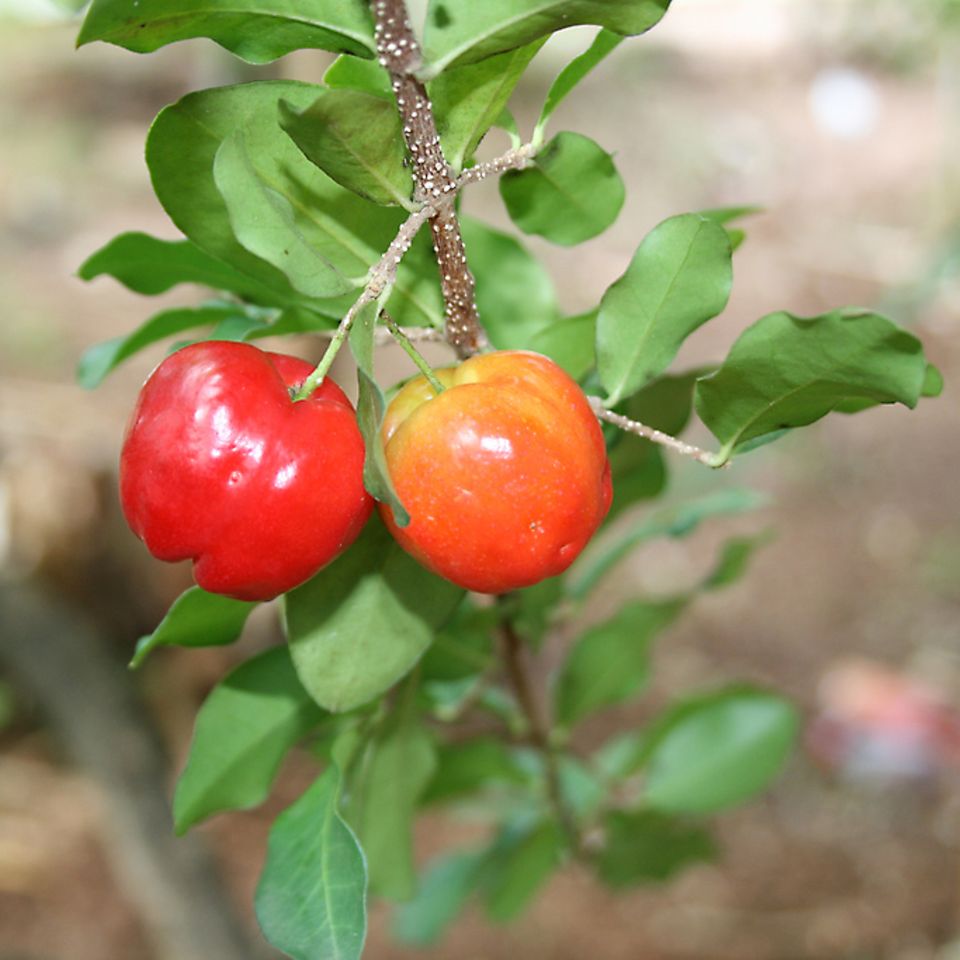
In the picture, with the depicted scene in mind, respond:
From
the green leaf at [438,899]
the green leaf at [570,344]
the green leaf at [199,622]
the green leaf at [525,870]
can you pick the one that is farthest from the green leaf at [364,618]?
the green leaf at [438,899]

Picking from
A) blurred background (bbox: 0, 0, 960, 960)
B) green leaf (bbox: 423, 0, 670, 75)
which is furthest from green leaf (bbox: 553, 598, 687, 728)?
green leaf (bbox: 423, 0, 670, 75)

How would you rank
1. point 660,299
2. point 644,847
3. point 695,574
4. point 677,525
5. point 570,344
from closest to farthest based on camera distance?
point 660,299, point 570,344, point 677,525, point 644,847, point 695,574

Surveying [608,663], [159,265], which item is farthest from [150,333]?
[608,663]

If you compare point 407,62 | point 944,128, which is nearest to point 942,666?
point 407,62

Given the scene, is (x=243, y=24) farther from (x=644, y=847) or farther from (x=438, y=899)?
(x=438, y=899)

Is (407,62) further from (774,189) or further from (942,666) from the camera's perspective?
(774,189)

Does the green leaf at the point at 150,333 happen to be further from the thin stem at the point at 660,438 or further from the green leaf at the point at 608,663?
the green leaf at the point at 608,663
